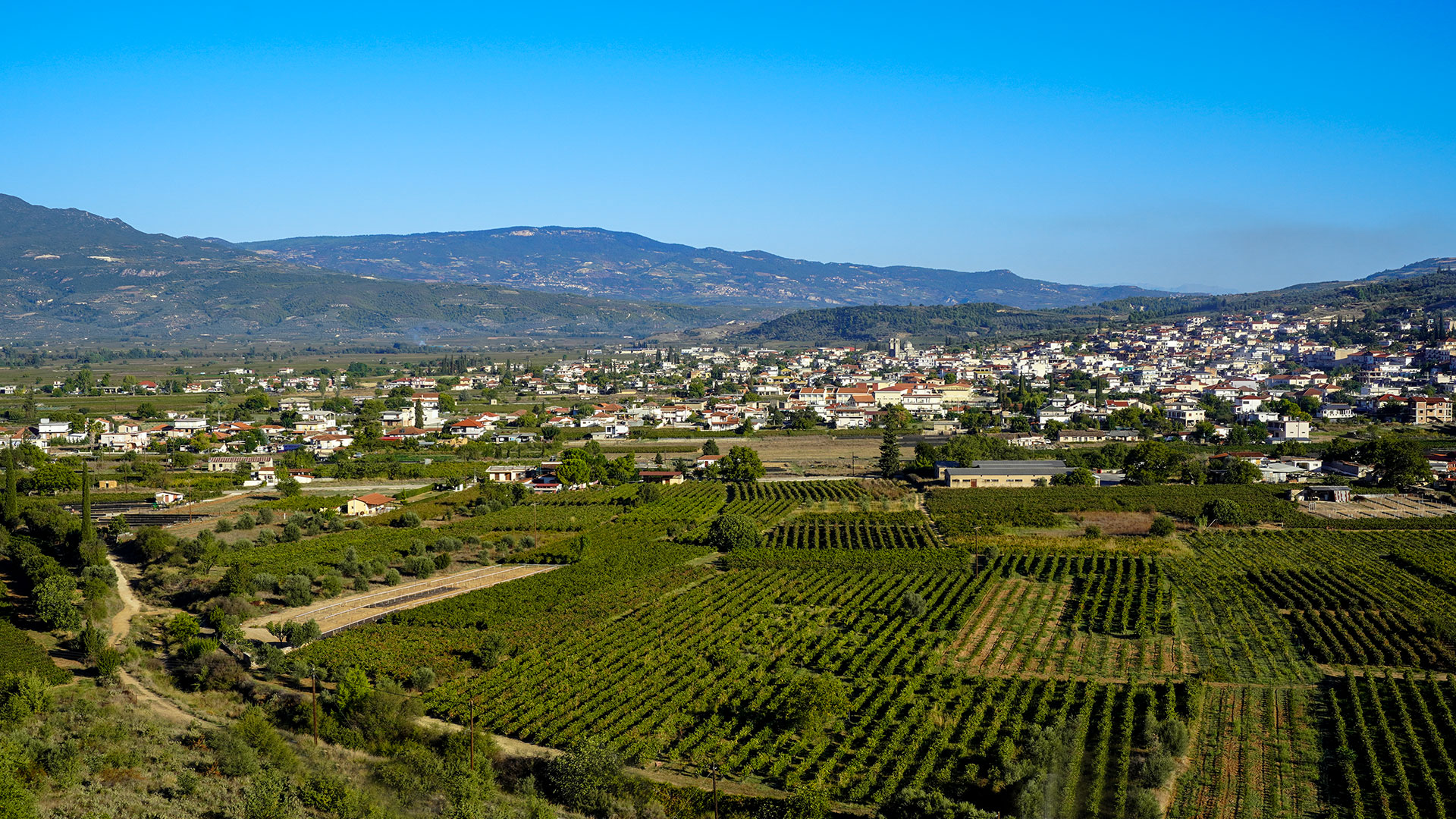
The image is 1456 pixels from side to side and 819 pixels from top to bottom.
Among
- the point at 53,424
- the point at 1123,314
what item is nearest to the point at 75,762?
the point at 53,424

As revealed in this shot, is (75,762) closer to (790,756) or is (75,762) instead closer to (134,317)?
(790,756)

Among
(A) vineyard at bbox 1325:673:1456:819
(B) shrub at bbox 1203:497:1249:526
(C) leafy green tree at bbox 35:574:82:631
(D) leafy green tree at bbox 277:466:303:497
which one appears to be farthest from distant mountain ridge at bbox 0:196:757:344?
(A) vineyard at bbox 1325:673:1456:819

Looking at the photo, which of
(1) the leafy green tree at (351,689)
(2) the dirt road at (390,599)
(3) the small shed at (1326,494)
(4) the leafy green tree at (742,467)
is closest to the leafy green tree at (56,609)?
(2) the dirt road at (390,599)

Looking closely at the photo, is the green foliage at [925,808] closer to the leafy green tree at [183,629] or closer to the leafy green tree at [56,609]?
the leafy green tree at [183,629]

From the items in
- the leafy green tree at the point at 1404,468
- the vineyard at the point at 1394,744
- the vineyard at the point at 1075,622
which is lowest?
the vineyard at the point at 1075,622

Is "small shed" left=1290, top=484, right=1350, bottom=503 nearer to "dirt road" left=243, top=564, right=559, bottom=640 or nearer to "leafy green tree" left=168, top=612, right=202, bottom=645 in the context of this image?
"dirt road" left=243, top=564, right=559, bottom=640

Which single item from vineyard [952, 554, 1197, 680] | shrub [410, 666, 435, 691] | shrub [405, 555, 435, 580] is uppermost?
vineyard [952, 554, 1197, 680]
